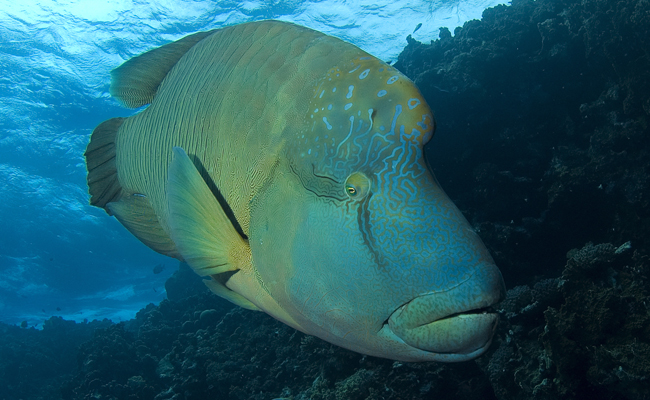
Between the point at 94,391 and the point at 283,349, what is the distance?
22.2 feet

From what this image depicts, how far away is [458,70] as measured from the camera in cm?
1016

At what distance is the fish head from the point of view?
81 centimetres

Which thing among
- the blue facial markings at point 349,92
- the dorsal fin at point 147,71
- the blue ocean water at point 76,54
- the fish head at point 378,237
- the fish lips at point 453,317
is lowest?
the fish lips at point 453,317

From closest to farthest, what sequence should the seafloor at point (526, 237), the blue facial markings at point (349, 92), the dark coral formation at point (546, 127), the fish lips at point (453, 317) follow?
the fish lips at point (453, 317) < the blue facial markings at point (349, 92) < the seafloor at point (526, 237) < the dark coral formation at point (546, 127)

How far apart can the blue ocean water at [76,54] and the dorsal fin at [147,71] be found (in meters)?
8.69

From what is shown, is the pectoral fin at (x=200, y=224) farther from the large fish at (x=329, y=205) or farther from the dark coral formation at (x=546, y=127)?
the dark coral formation at (x=546, y=127)

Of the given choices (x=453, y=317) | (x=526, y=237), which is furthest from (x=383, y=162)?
(x=526, y=237)

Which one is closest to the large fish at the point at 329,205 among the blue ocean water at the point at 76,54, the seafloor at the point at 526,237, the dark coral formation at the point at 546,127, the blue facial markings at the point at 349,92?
the blue facial markings at the point at 349,92

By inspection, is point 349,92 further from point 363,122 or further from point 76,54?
point 76,54

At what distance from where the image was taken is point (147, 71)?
6.02ft

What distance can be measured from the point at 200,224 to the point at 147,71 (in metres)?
1.19

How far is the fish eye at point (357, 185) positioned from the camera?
85 centimetres

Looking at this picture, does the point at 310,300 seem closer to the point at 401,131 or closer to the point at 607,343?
the point at 401,131

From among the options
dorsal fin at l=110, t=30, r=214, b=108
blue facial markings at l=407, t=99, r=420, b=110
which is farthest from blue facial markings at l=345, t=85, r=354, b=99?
dorsal fin at l=110, t=30, r=214, b=108
